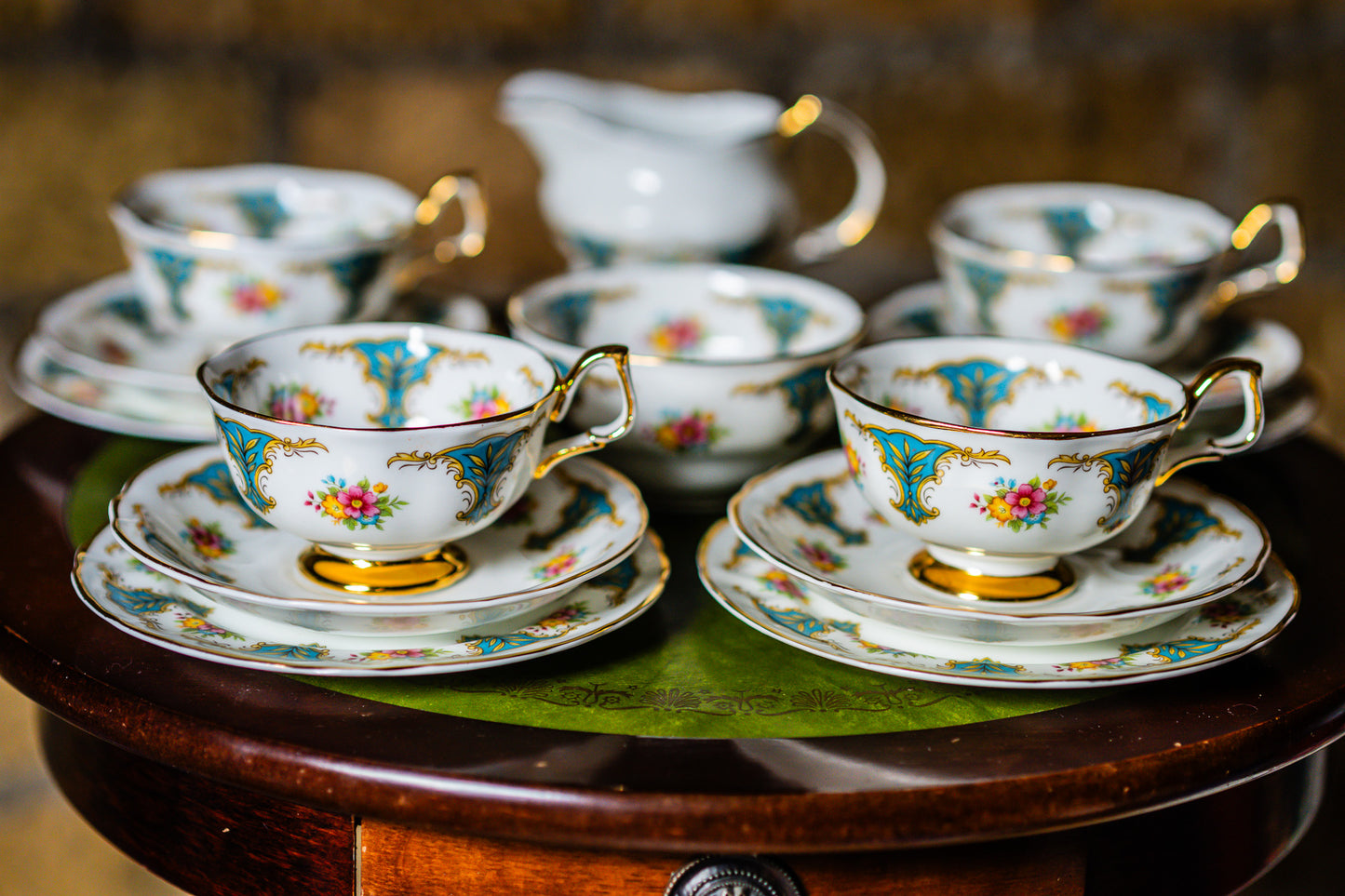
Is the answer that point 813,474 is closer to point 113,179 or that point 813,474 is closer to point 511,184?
point 511,184

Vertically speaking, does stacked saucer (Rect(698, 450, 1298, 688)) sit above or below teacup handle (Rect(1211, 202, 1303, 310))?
below

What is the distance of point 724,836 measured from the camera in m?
0.49

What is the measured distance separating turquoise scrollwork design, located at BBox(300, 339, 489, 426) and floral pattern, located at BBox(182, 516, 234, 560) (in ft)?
0.32

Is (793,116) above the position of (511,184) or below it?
above

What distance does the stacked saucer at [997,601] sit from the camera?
0.55 m

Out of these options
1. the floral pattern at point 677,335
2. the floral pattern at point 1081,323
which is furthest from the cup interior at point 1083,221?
the floral pattern at point 677,335

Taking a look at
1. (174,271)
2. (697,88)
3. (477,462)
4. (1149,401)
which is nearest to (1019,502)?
(1149,401)

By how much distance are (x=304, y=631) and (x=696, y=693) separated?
0.17m

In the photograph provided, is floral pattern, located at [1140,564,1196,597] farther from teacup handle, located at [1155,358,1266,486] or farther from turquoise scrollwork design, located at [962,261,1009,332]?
turquoise scrollwork design, located at [962,261,1009,332]

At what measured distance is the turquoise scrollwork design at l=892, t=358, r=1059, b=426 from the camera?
700mm

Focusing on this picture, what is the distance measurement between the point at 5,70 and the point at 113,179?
0.14m

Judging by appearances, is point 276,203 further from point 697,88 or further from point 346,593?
point 697,88

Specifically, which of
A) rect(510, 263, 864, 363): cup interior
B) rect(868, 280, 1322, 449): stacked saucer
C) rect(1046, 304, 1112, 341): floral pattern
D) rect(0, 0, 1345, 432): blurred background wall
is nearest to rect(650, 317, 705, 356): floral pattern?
rect(510, 263, 864, 363): cup interior

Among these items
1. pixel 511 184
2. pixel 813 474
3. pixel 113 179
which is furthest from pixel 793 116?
pixel 113 179
